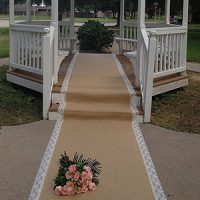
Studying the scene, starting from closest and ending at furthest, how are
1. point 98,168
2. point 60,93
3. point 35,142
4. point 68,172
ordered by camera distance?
point 68,172
point 98,168
point 35,142
point 60,93

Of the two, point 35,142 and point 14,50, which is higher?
point 14,50

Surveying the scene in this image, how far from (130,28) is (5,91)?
5.82m

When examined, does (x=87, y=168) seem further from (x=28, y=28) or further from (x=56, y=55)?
(x=28, y=28)

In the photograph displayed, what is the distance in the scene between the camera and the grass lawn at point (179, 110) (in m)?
7.72

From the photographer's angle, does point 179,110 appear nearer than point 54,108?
No

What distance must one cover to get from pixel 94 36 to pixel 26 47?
5360 millimetres

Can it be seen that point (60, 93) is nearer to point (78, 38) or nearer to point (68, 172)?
point (68, 172)

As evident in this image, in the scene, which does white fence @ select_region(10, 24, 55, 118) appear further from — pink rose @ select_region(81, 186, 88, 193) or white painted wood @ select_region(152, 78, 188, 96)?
pink rose @ select_region(81, 186, 88, 193)

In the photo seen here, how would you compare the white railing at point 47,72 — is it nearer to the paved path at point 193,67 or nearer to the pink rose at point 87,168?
the pink rose at point 87,168

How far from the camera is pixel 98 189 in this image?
16.0 ft

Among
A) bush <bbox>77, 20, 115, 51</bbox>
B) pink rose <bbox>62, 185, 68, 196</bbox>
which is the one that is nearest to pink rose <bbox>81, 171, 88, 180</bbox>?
pink rose <bbox>62, 185, 68, 196</bbox>

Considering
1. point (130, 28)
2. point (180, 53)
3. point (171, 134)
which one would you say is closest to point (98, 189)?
point (171, 134)

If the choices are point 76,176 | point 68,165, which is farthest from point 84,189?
point 68,165

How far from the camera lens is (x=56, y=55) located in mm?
8836
